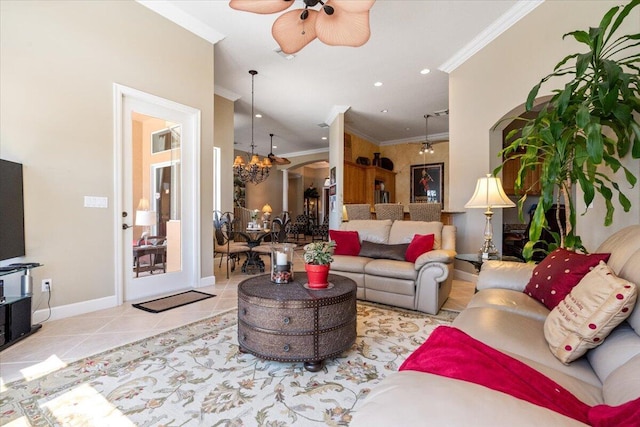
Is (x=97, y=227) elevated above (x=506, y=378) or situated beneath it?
elevated above

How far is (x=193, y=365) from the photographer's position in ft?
6.71

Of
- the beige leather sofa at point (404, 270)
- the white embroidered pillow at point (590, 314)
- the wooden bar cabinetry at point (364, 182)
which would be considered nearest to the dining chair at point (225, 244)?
the beige leather sofa at point (404, 270)

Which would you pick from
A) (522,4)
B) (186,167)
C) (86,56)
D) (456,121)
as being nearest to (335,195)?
(456,121)

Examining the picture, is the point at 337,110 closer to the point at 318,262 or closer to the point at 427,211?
the point at 427,211

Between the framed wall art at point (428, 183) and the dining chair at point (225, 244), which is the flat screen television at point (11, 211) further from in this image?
the framed wall art at point (428, 183)

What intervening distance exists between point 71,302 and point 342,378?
2.81 m

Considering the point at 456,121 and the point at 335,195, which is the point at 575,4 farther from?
the point at 335,195

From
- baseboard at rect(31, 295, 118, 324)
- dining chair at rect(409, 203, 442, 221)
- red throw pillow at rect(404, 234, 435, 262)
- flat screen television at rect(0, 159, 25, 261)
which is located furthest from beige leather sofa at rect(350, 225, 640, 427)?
baseboard at rect(31, 295, 118, 324)

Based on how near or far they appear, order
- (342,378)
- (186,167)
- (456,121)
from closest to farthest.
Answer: (342,378)
(186,167)
(456,121)

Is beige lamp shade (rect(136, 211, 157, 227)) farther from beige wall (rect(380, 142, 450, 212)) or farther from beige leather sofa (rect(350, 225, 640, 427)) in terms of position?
beige wall (rect(380, 142, 450, 212))

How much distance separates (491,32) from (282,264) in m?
4.16

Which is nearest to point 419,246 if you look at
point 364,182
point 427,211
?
point 427,211

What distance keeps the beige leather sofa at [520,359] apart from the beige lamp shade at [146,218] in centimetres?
356

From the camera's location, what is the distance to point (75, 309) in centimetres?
296
